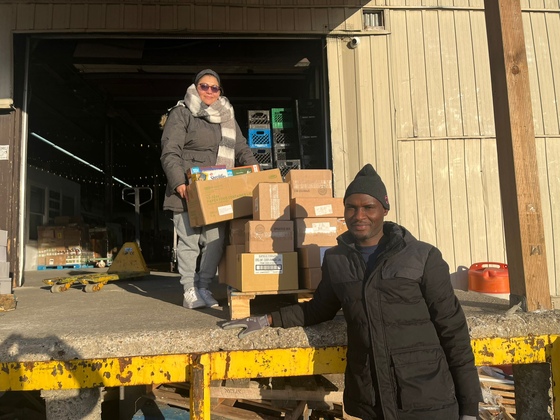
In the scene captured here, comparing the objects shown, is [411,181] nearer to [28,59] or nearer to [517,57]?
[517,57]

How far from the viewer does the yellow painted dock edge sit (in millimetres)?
2191

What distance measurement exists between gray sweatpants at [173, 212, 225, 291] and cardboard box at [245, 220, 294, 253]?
1.63 feet

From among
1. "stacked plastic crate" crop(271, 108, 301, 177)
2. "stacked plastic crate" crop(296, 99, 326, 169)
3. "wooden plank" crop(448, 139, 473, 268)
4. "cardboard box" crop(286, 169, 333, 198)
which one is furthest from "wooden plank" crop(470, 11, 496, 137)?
"cardboard box" crop(286, 169, 333, 198)

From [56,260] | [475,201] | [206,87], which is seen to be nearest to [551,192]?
[475,201]

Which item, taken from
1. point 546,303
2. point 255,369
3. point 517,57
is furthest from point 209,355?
point 517,57

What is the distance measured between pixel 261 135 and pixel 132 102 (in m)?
5.79

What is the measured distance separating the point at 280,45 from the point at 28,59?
429cm

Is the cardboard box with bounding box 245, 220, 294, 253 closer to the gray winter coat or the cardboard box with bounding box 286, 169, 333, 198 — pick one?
the cardboard box with bounding box 286, 169, 333, 198

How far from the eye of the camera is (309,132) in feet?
23.7

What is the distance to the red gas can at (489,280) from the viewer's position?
5395mm

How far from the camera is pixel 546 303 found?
2.66m

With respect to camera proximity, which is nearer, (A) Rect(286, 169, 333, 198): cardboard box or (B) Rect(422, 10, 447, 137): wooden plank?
(A) Rect(286, 169, 333, 198): cardboard box

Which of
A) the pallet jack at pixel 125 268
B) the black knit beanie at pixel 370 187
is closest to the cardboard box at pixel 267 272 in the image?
the black knit beanie at pixel 370 187

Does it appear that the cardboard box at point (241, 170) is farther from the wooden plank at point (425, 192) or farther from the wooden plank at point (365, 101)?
the wooden plank at point (425, 192)
